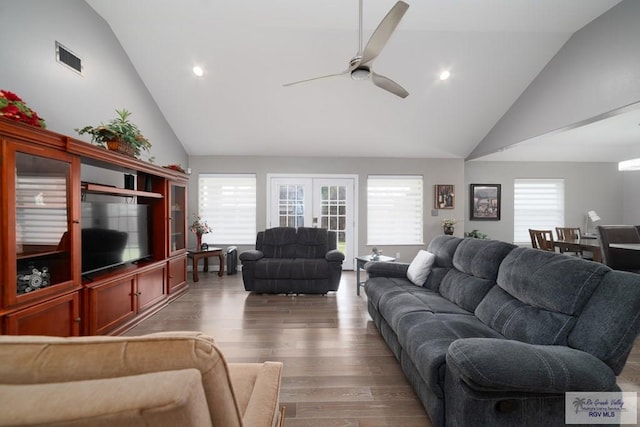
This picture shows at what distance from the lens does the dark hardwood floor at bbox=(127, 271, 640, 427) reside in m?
1.73

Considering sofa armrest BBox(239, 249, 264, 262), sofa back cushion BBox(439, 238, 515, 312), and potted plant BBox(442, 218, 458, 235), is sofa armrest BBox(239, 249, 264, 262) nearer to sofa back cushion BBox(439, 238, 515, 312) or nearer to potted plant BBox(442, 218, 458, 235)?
sofa back cushion BBox(439, 238, 515, 312)

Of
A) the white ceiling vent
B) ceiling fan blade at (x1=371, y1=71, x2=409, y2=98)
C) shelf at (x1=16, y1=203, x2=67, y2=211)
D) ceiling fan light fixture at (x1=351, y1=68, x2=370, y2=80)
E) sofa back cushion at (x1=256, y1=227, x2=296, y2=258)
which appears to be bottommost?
sofa back cushion at (x1=256, y1=227, x2=296, y2=258)

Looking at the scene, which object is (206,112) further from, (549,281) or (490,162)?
(490,162)

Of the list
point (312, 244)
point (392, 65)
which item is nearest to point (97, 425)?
point (312, 244)

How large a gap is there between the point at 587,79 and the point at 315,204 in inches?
174

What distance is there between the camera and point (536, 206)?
609cm

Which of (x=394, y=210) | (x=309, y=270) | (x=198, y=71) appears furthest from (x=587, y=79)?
(x=198, y=71)

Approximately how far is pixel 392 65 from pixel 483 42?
46.8 inches

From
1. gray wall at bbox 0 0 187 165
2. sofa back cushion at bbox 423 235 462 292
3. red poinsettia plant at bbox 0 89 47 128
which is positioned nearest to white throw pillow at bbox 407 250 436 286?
sofa back cushion at bbox 423 235 462 292

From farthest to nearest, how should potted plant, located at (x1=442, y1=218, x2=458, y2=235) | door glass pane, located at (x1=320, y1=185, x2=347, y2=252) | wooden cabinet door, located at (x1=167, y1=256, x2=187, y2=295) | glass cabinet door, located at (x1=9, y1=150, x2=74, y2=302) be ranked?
1. door glass pane, located at (x1=320, y1=185, x2=347, y2=252)
2. potted plant, located at (x1=442, y1=218, x2=458, y2=235)
3. wooden cabinet door, located at (x1=167, y1=256, x2=187, y2=295)
4. glass cabinet door, located at (x1=9, y1=150, x2=74, y2=302)

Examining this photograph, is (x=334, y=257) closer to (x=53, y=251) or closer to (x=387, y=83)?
(x=387, y=83)

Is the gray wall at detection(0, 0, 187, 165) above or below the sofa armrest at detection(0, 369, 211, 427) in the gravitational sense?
above

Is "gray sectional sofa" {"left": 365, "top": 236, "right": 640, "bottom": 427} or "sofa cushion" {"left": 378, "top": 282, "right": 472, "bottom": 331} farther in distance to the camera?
"sofa cushion" {"left": 378, "top": 282, "right": 472, "bottom": 331}

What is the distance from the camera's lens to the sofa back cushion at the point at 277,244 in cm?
448
